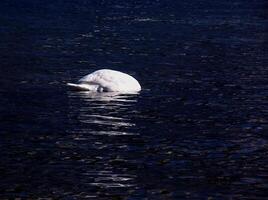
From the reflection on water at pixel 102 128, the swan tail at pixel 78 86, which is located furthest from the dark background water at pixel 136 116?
the swan tail at pixel 78 86

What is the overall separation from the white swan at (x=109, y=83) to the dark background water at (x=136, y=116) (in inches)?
29.2

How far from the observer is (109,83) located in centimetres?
3316

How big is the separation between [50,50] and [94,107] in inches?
586

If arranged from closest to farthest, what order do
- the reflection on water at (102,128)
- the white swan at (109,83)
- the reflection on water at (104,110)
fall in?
the reflection on water at (102,128) < the reflection on water at (104,110) < the white swan at (109,83)

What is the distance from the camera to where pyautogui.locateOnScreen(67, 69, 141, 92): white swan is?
3316 cm

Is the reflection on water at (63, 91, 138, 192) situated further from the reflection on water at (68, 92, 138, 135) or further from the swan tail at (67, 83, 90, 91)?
the swan tail at (67, 83, 90, 91)

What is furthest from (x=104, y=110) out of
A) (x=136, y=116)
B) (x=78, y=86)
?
(x=78, y=86)

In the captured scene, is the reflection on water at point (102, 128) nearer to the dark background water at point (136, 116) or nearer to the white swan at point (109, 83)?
the dark background water at point (136, 116)

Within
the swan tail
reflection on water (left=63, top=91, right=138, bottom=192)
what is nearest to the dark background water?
reflection on water (left=63, top=91, right=138, bottom=192)

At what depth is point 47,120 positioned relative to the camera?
88.7ft

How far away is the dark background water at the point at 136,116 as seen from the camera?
20.6 meters

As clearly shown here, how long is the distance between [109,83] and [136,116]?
511cm

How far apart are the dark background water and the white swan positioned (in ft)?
2.43

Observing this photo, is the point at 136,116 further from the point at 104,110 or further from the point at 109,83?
the point at 109,83
